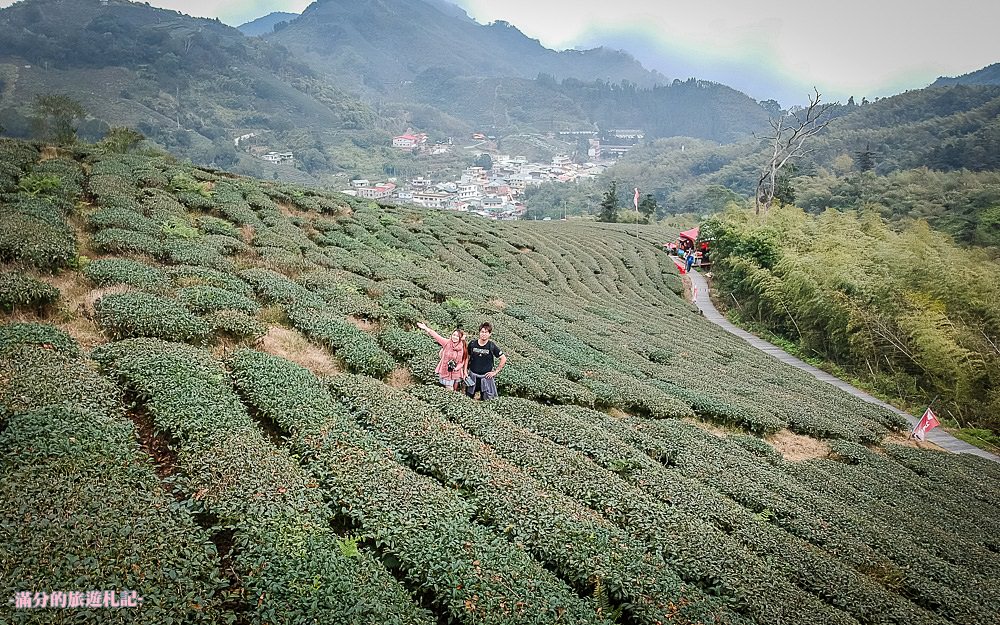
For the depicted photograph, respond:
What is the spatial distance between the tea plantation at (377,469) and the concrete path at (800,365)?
2.85m

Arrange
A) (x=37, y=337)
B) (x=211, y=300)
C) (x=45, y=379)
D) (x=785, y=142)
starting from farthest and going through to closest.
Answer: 1. (x=785, y=142)
2. (x=211, y=300)
3. (x=37, y=337)
4. (x=45, y=379)

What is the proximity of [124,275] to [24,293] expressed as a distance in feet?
6.95

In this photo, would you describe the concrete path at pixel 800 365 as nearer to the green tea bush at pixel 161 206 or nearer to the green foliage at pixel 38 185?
the green tea bush at pixel 161 206

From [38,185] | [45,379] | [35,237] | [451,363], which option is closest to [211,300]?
[35,237]

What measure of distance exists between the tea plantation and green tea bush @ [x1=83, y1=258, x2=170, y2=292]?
57 mm

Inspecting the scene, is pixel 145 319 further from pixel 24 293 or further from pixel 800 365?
pixel 800 365

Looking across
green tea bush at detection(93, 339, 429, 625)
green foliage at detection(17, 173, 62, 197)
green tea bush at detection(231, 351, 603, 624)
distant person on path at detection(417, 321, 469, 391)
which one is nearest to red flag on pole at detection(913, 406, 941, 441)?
distant person on path at detection(417, 321, 469, 391)

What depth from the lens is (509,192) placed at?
16388cm

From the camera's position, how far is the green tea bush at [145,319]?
9383 mm

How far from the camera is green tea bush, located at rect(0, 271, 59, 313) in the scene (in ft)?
29.3

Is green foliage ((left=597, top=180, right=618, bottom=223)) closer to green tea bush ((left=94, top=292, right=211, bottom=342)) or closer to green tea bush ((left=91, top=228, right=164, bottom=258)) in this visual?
green tea bush ((left=91, top=228, right=164, bottom=258))

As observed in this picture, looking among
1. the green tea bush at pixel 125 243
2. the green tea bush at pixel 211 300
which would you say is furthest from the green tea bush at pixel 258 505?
the green tea bush at pixel 125 243

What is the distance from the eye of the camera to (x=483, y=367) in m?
10.7

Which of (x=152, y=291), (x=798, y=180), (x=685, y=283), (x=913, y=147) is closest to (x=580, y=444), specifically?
(x=152, y=291)
